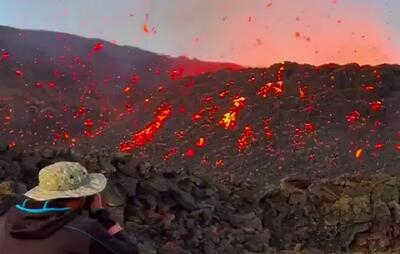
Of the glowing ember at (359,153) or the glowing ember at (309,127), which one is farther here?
the glowing ember at (309,127)

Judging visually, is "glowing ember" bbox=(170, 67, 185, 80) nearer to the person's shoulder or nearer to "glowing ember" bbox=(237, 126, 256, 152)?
"glowing ember" bbox=(237, 126, 256, 152)

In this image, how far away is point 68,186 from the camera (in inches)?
119

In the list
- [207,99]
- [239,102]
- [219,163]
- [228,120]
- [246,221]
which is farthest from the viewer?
[207,99]

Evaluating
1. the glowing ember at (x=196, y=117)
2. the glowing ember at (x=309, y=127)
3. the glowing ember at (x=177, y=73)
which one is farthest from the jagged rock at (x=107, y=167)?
the glowing ember at (x=177, y=73)

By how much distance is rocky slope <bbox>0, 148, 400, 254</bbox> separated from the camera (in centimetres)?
862

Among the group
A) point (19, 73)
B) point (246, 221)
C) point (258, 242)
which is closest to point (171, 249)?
point (258, 242)

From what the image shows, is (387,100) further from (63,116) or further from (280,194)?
(280,194)

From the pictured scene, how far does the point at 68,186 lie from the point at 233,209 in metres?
7.57

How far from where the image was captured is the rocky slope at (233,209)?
8.62 metres

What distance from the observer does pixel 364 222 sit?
1054 centimetres

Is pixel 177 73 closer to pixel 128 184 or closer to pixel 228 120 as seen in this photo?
pixel 228 120

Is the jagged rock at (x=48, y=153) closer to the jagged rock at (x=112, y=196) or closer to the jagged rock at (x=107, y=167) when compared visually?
the jagged rock at (x=107, y=167)

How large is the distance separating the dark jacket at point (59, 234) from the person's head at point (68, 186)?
0.19 feet

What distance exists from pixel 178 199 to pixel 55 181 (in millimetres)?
6519
